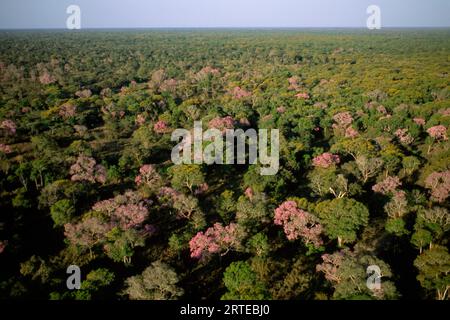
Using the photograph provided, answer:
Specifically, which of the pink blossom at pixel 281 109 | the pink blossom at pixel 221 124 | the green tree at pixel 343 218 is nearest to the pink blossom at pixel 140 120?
the pink blossom at pixel 221 124

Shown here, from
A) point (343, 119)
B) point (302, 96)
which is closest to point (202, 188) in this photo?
point (343, 119)

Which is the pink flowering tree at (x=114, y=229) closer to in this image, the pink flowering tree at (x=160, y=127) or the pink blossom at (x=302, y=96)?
the pink flowering tree at (x=160, y=127)

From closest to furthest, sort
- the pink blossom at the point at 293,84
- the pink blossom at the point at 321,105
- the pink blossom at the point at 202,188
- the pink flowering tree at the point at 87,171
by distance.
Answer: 1. the pink blossom at the point at 202,188
2. the pink flowering tree at the point at 87,171
3. the pink blossom at the point at 321,105
4. the pink blossom at the point at 293,84

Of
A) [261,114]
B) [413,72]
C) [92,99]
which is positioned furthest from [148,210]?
[413,72]

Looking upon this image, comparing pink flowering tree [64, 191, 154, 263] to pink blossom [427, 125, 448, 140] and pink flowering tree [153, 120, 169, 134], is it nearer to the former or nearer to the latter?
pink flowering tree [153, 120, 169, 134]

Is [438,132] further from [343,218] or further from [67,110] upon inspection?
[67,110]

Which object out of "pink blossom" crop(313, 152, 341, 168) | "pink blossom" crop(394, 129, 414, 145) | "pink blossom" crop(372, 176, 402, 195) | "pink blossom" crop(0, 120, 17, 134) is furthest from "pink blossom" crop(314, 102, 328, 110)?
"pink blossom" crop(0, 120, 17, 134)
